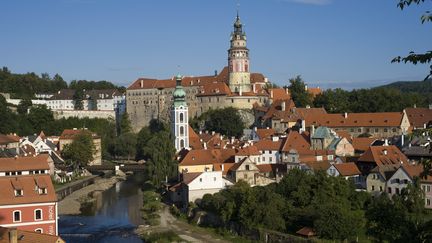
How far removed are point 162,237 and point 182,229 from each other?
218 centimetres

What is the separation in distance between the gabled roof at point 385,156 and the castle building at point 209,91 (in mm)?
35857

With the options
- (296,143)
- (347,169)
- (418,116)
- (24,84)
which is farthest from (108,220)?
(24,84)

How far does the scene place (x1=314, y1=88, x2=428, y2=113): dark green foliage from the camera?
66.4 m

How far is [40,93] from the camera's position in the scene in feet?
357

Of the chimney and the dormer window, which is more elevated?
the dormer window

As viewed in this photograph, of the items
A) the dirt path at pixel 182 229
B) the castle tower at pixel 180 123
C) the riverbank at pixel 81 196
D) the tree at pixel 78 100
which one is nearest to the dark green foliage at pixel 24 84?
the tree at pixel 78 100

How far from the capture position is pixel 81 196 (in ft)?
152

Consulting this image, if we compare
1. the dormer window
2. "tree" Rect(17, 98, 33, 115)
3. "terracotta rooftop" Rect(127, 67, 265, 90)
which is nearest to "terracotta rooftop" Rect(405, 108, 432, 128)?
"terracotta rooftop" Rect(127, 67, 265, 90)

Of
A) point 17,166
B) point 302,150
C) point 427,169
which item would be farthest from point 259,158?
point 427,169

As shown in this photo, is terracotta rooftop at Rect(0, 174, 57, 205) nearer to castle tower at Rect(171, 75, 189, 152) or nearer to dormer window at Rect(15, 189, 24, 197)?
dormer window at Rect(15, 189, 24, 197)

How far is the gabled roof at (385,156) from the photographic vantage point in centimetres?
3677

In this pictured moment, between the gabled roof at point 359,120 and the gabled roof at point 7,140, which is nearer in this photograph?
the gabled roof at point 359,120

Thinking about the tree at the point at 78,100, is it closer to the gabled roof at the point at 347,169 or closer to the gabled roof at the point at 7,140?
the gabled roof at the point at 7,140

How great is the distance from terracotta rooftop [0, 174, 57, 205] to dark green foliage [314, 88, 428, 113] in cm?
4662
